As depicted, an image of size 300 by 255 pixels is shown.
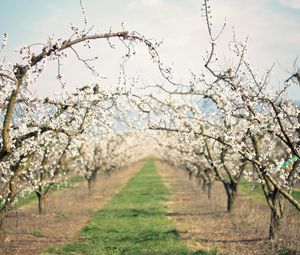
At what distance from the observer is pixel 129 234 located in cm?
1897

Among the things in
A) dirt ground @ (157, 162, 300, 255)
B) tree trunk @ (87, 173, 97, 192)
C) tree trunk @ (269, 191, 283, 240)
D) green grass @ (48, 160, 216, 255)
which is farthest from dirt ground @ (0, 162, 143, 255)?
tree trunk @ (87, 173, 97, 192)

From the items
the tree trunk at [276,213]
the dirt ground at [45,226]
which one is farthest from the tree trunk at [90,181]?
the tree trunk at [276,213]

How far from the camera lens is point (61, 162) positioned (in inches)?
902

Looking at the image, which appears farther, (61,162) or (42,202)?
(42,202)

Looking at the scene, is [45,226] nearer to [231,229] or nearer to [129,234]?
[129,234]

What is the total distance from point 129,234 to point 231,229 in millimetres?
4527

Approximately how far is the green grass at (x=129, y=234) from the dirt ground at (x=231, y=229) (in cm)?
73

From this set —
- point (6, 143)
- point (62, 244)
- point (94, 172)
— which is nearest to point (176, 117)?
point (62, 244)

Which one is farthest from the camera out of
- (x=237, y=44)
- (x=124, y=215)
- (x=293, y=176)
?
(x=124, y=215)

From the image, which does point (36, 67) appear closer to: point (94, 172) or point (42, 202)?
point (42, 202)

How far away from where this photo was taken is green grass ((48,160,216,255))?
15594mm

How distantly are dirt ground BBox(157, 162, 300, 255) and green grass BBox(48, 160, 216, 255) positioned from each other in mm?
728

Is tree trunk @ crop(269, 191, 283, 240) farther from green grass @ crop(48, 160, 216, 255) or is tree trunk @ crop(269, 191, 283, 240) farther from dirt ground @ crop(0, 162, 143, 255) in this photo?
dirt ground @ crop(0, 162, 143, 255)

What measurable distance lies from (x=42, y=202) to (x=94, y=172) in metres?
17.8
